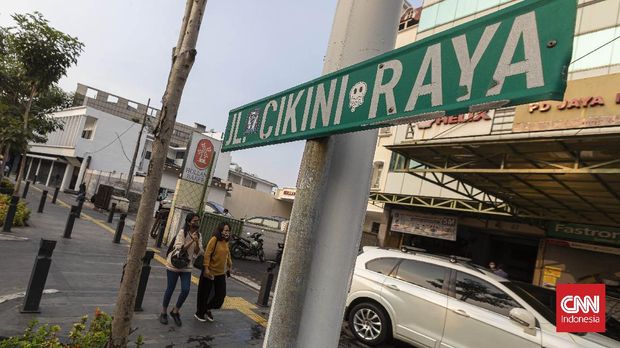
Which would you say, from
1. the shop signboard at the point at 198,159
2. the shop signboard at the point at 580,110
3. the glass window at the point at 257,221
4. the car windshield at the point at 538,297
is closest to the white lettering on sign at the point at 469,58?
the car windshield at the point at 538,297

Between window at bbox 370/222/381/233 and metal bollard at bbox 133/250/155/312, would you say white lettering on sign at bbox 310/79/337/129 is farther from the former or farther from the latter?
window at bbox 370/222/381/233

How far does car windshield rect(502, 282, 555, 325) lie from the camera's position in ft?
17.8

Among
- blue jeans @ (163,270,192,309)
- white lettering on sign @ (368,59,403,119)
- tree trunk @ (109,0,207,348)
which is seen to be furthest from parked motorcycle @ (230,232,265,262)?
white lettering on sign @ (368,59,403,119)

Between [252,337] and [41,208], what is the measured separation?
44.8 feet

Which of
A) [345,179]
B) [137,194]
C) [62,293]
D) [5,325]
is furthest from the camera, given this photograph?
[137,194]

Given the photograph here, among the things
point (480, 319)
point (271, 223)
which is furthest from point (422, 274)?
point (271, 223)

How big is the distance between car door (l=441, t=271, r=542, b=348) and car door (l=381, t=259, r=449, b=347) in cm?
16

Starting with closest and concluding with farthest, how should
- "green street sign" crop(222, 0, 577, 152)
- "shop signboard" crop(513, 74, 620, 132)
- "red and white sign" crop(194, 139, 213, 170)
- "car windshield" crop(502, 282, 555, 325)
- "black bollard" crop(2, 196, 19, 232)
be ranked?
"green street sign" crop(222, 0, 577, 152) → "car windshield" crop(502, 282, 555, 325) → "shop signboard" crop(513, 74, 620, 132) → "black bollard" crop(2, 196, 19, 232) → "red and white sign" crop(194, 139, 213, 170)

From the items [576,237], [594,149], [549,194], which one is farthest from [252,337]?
[576,237]

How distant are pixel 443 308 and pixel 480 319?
55 cm

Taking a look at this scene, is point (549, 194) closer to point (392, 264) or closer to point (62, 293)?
point (392, 264)

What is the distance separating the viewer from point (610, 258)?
1127 centimetres

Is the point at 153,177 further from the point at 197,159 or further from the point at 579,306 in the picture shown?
the point at 197,159

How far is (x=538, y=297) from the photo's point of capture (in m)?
5.97
